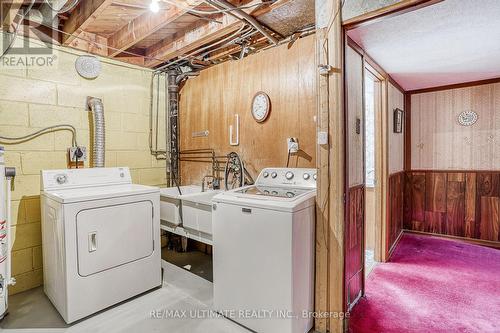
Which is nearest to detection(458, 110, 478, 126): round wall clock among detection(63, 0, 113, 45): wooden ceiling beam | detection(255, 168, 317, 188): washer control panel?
detection(255, 168, 317, 188): washer control panel

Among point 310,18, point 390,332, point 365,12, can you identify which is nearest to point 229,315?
point 390,332

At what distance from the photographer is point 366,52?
2.59 m

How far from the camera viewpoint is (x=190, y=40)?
9.72 feet

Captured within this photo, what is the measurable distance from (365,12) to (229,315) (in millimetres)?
2370

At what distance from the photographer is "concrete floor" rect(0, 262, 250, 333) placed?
6.93 ft

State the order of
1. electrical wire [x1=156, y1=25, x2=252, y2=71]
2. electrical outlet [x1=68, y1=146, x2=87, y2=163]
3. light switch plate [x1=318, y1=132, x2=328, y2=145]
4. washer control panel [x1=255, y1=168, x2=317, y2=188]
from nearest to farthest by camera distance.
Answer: light switch plate [x1=318, y1=132, x2=328, y2=145] < washer control panel [x1=255, y1=168, x2=317, y2=188] < electrical wire [x1=156, y1=25, x2=252, y2=71] < electrical outlet [x1=68, y1=146, x2=87, y2=163]

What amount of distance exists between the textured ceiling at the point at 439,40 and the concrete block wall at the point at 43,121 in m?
2.67

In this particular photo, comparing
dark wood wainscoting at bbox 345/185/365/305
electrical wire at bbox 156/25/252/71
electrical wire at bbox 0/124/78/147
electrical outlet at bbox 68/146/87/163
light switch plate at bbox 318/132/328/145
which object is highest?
electrical wire at bbox 156/25/252/71

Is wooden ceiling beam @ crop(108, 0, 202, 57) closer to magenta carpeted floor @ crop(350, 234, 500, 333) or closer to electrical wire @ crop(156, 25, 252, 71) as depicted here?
electrical wire @ crop(156, 25, 252, 71)

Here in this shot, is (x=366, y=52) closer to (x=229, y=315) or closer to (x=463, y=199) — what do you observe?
(x=229, y=315)

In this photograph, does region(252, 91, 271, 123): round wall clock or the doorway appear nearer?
region(252, 91, 271, 123): round wall clock

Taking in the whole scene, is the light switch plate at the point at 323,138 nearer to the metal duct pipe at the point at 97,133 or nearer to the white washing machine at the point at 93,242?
the white washing machine at the point at 93,242

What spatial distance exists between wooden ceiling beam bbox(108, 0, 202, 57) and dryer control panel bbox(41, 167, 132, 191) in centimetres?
136

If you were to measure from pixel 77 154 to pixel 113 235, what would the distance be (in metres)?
1.10
